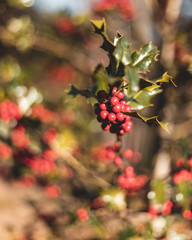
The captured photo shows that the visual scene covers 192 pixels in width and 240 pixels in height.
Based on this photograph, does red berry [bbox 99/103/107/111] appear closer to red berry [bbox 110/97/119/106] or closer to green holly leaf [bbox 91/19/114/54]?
red berry [bbox 110/97/119/106]

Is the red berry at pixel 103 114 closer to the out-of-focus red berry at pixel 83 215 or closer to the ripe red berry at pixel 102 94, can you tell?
the ripe red berry at pixel 102 94

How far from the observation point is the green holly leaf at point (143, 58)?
29.0 inches

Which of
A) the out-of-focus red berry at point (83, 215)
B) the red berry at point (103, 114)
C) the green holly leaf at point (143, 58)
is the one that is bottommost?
the out-of-focus red berry at point (83, 215)

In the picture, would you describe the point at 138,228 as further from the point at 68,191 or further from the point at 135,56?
the point at 135,56

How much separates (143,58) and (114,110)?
0.68 ft

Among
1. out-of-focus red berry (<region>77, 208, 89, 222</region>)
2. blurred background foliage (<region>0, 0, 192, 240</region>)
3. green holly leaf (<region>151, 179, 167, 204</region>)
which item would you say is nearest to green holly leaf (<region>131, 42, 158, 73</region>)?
blurred background foliage (<region>0, 0, 192, 240</region>)

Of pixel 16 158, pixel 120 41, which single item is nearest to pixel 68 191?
pixel 16 158

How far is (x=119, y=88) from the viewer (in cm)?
76

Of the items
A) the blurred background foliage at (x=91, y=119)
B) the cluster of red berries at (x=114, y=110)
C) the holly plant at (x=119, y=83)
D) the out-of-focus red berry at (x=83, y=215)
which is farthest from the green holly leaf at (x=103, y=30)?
the out-of-focus red berry at (x=83, y=215)

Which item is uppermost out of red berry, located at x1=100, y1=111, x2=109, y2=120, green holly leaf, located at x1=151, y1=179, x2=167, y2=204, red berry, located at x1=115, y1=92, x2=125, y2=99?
red berry, located at x1=115, y1=92, x2=125, y2=99

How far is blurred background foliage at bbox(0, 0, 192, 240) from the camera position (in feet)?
4.95

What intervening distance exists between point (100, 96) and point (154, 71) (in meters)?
1.50

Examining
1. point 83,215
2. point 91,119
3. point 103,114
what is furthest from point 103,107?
point 91,119

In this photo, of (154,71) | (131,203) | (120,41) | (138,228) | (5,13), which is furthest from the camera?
(5,13)
